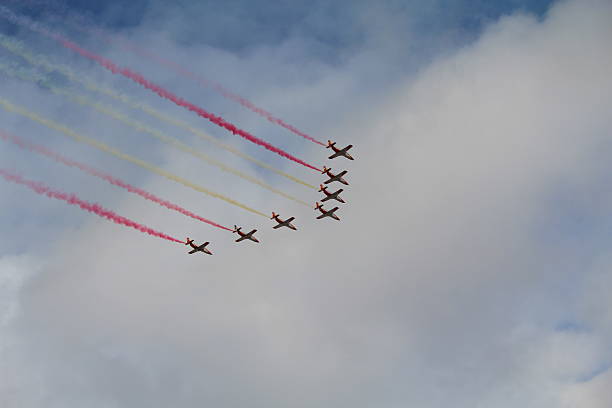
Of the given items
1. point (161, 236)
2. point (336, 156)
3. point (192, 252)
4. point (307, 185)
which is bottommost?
point (161, 236)

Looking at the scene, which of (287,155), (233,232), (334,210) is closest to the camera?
(287,155)

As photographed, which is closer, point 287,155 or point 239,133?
point 239,133

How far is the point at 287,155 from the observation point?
246ft

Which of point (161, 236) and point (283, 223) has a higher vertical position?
point (283, 223)

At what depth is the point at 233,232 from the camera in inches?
3172

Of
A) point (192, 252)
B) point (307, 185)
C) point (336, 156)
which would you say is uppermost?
point (336, 156)

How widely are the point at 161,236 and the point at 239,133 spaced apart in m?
11.9

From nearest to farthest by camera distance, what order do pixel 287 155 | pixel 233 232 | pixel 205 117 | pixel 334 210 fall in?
pixel 205 117 < pixel 287 155 < pixel 233 232 < pixel 334 210

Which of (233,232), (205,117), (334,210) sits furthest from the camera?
(334,210)

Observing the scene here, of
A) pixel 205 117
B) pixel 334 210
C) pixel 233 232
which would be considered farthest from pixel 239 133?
pixel 334 210

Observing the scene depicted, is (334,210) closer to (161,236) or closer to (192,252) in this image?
(192,252)

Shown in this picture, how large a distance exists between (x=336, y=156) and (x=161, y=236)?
2722 centimetres

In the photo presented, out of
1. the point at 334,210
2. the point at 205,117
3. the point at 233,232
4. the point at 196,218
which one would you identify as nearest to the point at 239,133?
the point at 205,117

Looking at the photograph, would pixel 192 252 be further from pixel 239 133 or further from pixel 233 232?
pixel 239 133
